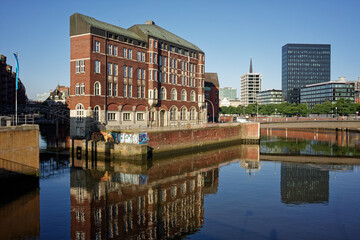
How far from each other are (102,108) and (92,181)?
1060 inches

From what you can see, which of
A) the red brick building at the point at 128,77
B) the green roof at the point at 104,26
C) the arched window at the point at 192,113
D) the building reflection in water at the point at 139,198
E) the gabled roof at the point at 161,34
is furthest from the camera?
the arched window at the point at 192,113

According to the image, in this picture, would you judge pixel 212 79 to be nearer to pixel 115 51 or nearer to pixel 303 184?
pixel 115 51

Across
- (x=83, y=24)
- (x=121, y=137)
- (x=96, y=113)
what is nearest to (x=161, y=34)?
(x=83, y=24)

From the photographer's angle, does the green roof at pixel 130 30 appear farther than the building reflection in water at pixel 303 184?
Yes

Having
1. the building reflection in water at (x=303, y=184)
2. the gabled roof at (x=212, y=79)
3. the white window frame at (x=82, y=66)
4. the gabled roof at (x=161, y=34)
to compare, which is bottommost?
the building reflection in water at (x=303, y=184)

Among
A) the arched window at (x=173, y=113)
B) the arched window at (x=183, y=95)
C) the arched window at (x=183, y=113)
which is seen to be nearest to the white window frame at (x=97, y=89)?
the arched window at (x=173, y=113)

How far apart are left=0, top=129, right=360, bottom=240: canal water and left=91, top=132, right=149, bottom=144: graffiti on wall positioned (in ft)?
13.5

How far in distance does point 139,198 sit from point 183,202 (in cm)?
446

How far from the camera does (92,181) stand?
3875 cm

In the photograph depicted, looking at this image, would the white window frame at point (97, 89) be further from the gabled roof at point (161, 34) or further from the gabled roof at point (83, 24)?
the gabled roof at point (161, 34)

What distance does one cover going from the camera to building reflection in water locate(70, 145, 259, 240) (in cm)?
2389

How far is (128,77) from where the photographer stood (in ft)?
232

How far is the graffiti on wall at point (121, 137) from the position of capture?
52938 millimetres

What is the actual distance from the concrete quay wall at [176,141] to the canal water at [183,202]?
9.49ft
